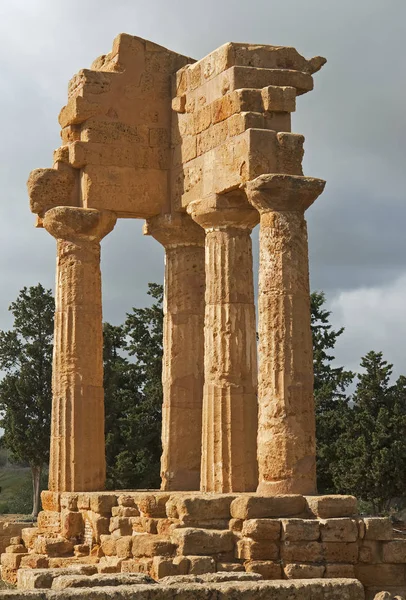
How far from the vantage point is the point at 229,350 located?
2648 cm

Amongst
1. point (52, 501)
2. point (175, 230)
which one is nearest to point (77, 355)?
point (52, 501)

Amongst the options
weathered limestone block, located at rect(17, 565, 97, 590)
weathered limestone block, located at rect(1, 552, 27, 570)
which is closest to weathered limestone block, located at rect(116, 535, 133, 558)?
weathered limestone block, located at rect(1, 552, 27, 570)

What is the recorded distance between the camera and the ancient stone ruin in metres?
22.8

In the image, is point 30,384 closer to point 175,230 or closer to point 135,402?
point 135,402

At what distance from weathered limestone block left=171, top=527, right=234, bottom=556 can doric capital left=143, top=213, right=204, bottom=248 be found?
922cm

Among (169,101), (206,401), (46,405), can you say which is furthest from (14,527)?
(46,405)

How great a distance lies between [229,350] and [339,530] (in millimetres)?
5287

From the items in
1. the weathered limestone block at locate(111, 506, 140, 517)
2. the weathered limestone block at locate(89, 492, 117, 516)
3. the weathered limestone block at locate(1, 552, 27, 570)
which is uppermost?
the weathered limestone block at locate(89, 492, 117, 516)

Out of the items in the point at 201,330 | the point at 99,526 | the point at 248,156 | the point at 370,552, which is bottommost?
the point at 370,552

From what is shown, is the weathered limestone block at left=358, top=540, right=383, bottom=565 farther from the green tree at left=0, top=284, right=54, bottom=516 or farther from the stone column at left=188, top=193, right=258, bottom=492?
the green tree at left=0, top=284, right=54, bottom=516

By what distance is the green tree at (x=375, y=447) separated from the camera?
1644 inches

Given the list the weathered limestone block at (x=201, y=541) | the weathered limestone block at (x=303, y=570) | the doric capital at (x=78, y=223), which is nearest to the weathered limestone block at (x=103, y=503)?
the weathered limestone block at (x=201, y=541)

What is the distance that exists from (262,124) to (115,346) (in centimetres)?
2481

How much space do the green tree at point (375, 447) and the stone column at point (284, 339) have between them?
17730 millimetres
